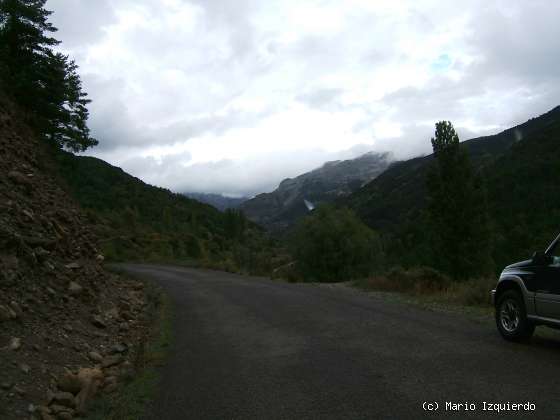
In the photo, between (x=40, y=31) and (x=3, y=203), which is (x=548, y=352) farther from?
(x=40, y=31)

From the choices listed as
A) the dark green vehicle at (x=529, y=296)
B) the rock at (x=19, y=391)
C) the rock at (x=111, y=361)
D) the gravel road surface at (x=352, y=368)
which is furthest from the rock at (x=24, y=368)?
the dark green vehicle at (x=529, y=296)

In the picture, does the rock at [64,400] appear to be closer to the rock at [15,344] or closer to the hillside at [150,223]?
the rock at [15,344]

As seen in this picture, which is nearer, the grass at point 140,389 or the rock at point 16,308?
the grass at point 140,389

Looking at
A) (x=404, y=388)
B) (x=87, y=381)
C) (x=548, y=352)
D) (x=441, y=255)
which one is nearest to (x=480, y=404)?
(x=404, y=388)

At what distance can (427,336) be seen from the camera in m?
8.80

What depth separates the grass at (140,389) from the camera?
5.60 metres

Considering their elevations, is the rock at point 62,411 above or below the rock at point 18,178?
below

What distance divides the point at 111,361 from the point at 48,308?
159 centimetres

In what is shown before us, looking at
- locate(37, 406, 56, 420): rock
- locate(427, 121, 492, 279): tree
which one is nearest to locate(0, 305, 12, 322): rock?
locate(37, 406, 56, 420): rock

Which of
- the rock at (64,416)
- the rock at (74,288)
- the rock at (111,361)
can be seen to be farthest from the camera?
the rock at (74,288)

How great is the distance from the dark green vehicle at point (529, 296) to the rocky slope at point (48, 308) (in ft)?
20.1

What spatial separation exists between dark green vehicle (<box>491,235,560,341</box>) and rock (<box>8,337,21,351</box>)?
7.34 metres

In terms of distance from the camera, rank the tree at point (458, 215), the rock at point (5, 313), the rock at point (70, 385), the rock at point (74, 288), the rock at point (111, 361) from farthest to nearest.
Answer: the tree at point (458, 215) → the rock at point (74, 288) → the rock at point (111, 361) → the rock at point (5, 313) → the rock at point (70, 385)

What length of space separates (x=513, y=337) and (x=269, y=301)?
8.11 m
